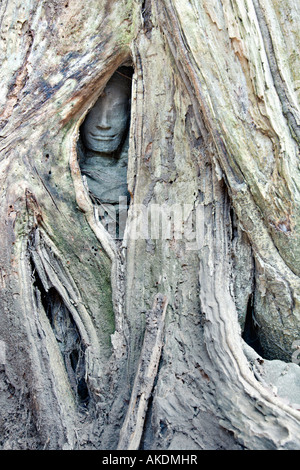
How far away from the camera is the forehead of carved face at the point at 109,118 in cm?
245

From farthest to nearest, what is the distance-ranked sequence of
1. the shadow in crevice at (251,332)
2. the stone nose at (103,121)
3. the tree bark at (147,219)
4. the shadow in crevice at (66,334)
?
the stone nose at (103,121)
the shadow in crevice at (251,332)
the shadow in crevice at (66,334)
the tree bark at (147,219)

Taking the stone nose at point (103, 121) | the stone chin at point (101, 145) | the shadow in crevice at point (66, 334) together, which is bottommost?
the shadow in crevice at point (66, 334)

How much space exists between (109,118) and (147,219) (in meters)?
0.75

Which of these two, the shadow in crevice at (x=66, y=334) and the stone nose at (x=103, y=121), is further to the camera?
the stone nose at (x=103, y=121)

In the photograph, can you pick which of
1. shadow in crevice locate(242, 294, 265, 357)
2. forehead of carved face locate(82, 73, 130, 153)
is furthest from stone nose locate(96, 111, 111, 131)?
shadow in crevice locate(242, 294, 265, 357)

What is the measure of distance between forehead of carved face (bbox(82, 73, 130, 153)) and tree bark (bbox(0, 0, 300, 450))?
151 mm

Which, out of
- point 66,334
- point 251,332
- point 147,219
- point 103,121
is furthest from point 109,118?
point 251,332

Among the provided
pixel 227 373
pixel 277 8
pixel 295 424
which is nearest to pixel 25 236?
pixel 227 373

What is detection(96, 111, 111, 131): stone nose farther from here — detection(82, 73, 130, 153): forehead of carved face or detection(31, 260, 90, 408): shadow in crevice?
detection(31, 260, 90, 408): shadow in crevice

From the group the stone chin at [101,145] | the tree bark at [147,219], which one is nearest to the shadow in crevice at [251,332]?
the tree bark at [147,219]

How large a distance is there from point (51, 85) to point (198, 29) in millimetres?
848

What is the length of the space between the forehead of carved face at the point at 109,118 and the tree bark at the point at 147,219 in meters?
0.15

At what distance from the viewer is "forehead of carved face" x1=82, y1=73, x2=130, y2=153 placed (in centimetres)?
245

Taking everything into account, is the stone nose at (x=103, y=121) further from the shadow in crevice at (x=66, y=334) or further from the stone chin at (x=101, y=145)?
the shadow in crevice at (x=66, y=334)
